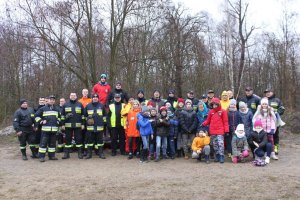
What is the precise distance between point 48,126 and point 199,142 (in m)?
4.31

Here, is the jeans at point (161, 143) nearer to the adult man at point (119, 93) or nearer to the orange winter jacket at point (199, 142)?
the orange winter jacket at point (199, 142)

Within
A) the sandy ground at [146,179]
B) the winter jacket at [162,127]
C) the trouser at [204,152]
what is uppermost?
the winter jacket at [162,127]

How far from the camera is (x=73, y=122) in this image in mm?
10227

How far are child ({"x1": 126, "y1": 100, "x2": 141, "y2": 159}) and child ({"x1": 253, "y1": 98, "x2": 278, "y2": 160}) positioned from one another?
3.34 m

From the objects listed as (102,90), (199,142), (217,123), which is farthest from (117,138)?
(217,123)

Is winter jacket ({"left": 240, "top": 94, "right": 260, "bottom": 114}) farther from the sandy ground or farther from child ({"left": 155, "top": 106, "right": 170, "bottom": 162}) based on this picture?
child ({"left": 155, "top": 106, "right": 170, "bottom": 162})

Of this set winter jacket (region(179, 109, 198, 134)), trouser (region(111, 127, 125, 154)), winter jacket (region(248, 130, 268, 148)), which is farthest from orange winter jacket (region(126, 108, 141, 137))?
winter jacket (region(248, 130, 268, 148))

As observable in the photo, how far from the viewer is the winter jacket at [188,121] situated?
9.82 metres

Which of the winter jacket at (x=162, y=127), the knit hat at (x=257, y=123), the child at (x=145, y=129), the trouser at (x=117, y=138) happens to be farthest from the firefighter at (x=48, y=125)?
the knit hat at (x=257, y=123)

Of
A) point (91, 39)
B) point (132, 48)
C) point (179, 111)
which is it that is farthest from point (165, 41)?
point (179, 111)

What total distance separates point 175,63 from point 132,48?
372cm

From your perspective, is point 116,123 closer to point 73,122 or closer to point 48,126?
point 73,122

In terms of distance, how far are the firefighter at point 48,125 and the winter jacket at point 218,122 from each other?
4.48m

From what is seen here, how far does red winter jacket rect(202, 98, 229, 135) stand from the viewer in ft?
31.0
